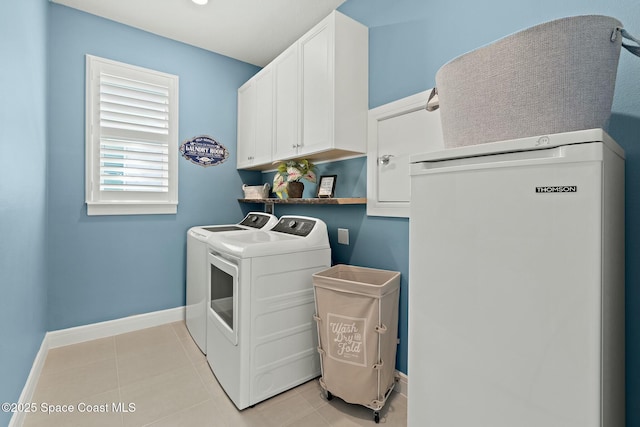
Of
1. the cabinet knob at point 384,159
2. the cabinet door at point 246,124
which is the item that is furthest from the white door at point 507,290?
the cabinet door at point 246,124

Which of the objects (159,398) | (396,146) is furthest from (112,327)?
(396,146)

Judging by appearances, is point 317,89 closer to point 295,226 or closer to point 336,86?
point 336,86

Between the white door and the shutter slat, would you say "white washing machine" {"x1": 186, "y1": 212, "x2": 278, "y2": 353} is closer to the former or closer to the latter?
the shutter slat

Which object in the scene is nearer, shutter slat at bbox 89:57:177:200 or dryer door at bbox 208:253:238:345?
dryer door at bbox 208:253:238:345

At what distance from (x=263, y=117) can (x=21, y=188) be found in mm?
1779

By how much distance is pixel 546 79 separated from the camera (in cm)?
80

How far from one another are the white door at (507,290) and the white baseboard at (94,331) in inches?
90.1

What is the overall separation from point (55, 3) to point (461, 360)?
3.61m

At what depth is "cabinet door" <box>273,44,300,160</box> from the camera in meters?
2.26

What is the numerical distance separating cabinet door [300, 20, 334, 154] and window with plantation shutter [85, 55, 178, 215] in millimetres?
1463

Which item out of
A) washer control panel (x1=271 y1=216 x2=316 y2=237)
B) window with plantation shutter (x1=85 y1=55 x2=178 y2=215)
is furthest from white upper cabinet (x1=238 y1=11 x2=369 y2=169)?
window with plantation shutter (x1=85 y1=55 x2=178 y2=215)

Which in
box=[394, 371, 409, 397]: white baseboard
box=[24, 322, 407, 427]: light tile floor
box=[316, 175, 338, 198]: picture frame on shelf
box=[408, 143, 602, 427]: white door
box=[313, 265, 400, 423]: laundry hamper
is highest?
box=[316, 175, 338, 198]: picture frame on shelf

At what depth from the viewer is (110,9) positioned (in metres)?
2.37

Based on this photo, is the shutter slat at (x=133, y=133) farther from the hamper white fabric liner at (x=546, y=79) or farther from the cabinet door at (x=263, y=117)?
the hamper white fabric liner at (x=546, y=79)
